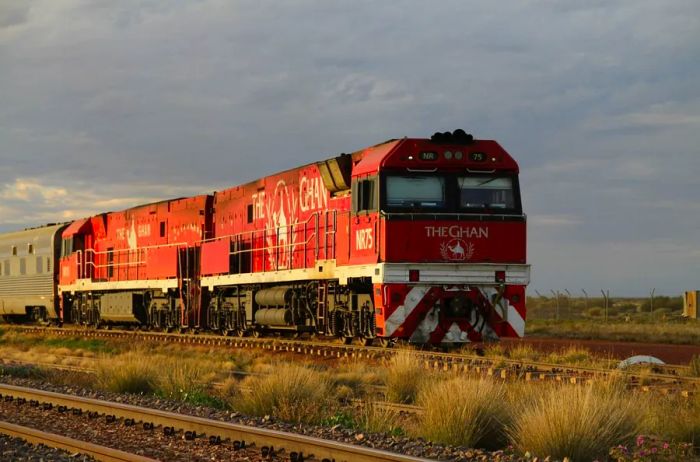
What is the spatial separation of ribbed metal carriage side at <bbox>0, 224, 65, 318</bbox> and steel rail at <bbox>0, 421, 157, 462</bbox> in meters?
29.3

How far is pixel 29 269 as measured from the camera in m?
41.2

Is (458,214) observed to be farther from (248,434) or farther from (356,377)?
(248,434)

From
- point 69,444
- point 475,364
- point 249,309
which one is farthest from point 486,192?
point 69,444

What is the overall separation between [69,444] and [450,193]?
33.4ft

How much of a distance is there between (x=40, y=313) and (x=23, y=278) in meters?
1.73

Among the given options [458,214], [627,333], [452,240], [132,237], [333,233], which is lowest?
[627,333]

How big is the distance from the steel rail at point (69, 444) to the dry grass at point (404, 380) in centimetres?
492

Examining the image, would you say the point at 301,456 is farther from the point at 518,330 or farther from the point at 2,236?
the point at 2,236

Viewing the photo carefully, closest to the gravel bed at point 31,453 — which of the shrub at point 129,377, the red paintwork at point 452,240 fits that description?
the shrub at point 129,377

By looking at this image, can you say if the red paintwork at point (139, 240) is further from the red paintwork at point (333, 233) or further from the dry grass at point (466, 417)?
the dry grass at point (466, 417)

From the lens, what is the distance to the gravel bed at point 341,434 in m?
8.80

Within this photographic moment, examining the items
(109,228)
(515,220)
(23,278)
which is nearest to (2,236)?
(23,278)

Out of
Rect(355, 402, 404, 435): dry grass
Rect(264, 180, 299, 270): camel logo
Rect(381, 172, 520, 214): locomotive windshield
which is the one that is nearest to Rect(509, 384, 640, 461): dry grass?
Rect(355, 402, 404, 435): dry grass

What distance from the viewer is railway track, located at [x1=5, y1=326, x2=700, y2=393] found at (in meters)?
14.5
